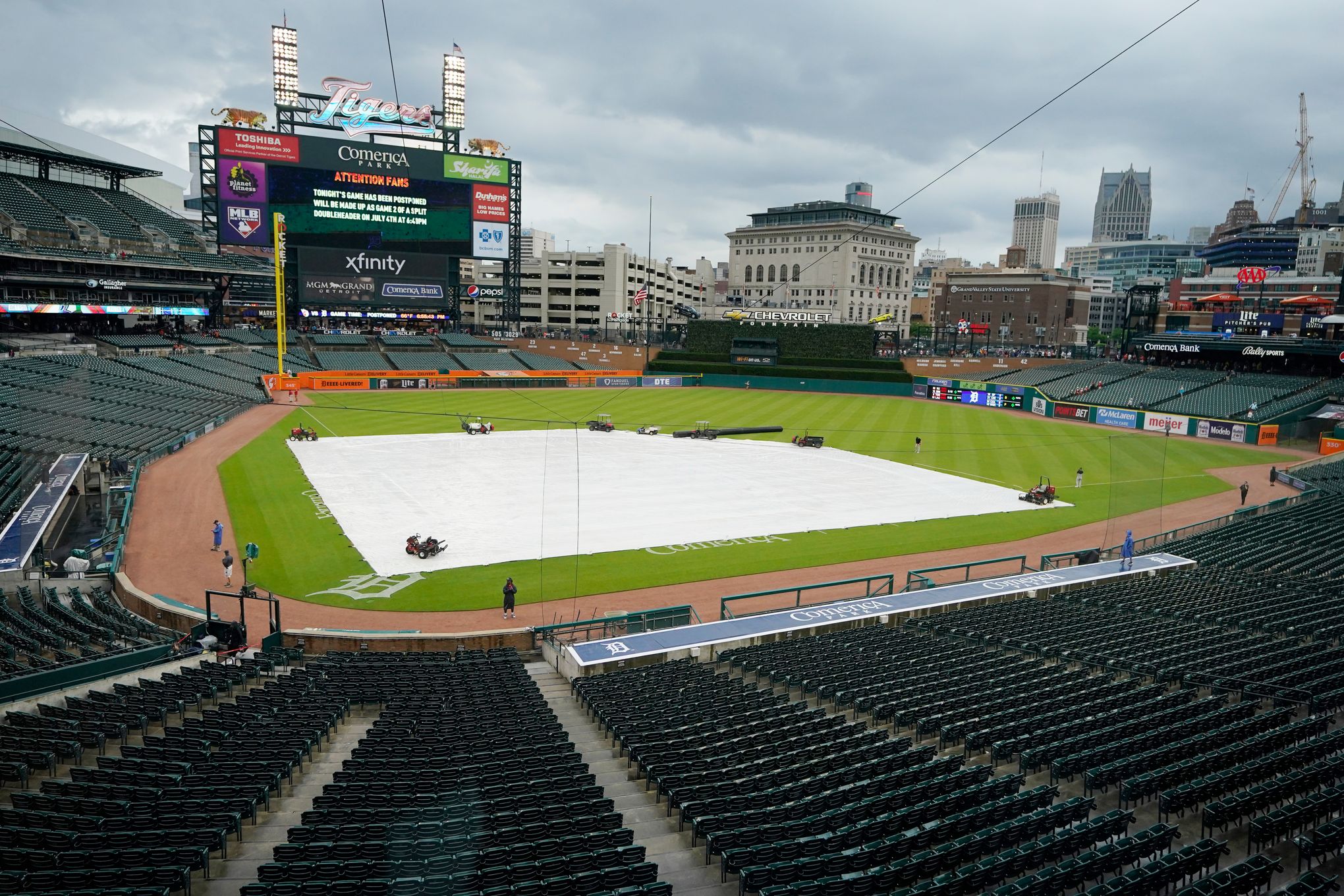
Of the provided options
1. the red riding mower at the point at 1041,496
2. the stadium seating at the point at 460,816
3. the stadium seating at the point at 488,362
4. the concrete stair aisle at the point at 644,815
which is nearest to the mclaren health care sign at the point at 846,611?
the concrete stair aisle at the point at 644,815

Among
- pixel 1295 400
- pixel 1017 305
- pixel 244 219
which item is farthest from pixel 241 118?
pixel 1017 305

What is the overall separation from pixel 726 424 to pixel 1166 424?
33980mm

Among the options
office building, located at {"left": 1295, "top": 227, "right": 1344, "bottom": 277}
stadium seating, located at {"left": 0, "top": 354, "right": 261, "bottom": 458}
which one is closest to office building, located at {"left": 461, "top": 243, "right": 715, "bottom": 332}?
stadium seating, located at {"left": 0, "top": 354, "right": 261, "bottom": 458}

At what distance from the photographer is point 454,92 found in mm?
85375

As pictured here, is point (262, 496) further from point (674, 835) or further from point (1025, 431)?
point (1025, 431)

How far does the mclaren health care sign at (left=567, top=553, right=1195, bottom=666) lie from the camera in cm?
1922

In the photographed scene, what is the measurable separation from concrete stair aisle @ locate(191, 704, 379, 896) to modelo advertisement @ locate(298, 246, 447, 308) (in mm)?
74620

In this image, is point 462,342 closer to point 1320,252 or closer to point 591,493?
point 591,493

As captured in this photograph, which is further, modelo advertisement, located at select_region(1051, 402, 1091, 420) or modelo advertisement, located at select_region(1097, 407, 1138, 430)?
modelo advertisement, located at select_region(1051, 402, 1091, 420)

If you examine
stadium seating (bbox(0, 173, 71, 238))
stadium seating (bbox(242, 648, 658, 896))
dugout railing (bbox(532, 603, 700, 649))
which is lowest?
dugout railing (bbox(532, 603, 700, 649))

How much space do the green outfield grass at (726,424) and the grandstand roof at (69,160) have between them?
1141 inches

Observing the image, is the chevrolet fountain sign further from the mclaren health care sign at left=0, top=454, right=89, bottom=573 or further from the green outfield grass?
the mclaren health care sign at left=0, top=454, right=89, bottom=573

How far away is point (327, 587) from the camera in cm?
2525

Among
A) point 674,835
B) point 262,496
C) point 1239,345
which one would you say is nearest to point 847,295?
point 1239,345
